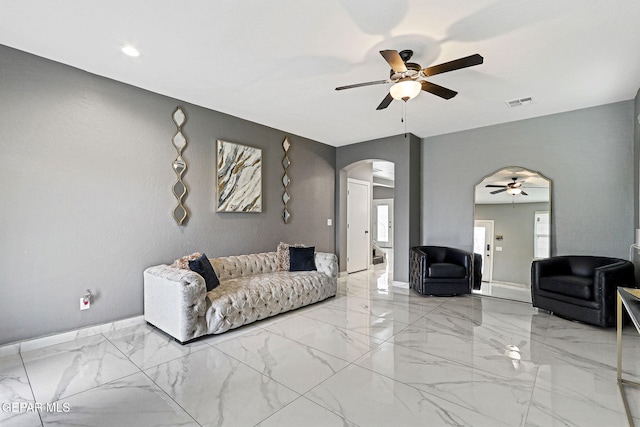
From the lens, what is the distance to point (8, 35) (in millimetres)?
2428

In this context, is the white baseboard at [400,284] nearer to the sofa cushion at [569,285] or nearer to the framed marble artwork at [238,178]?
the sofa cushion at [569,285]

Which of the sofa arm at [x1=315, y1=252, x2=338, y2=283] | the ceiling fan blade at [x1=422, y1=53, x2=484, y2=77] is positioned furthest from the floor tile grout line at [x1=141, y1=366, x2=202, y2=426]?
the ceiling fan blade at [x1=422, y1=53, x2=484, y2=77]

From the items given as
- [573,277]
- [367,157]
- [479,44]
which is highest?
[479,44]

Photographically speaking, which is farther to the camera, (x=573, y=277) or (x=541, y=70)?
(x=573, y=277)

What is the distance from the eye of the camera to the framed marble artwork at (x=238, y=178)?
161 inches

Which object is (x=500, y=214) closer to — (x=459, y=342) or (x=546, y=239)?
(x=546, y=239)

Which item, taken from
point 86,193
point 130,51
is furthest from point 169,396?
point 130,51

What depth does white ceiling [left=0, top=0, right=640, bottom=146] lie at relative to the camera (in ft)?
6.97

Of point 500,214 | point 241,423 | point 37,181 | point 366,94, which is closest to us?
point 241,423

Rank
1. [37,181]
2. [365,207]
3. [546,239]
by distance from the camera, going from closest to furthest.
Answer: [37,181] < [546,239] < [365,207]

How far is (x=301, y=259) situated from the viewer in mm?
4418

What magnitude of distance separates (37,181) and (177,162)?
1.31 meters

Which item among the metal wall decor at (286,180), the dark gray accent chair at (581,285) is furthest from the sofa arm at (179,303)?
the dark gray accent chair at (581,285)

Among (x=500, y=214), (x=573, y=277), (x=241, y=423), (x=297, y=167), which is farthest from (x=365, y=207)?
(x=241, y=423)
